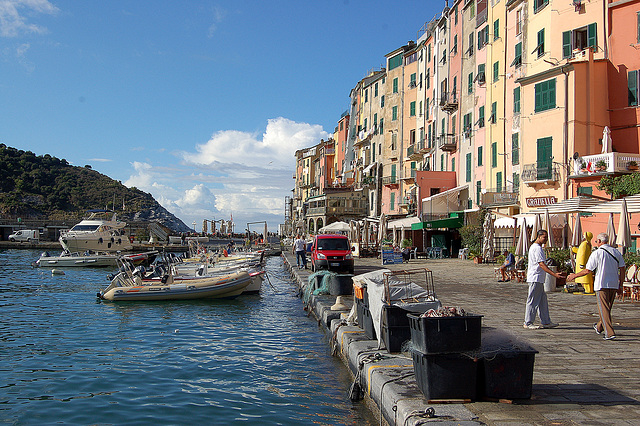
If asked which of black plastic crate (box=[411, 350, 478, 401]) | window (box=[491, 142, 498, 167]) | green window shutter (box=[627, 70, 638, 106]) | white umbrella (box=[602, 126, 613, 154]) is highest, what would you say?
green window shutter (box=[627, 70, 638, 106])

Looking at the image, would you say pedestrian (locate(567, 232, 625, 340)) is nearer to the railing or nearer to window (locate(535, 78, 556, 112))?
the railing

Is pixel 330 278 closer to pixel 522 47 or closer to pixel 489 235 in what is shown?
pixel 489 235

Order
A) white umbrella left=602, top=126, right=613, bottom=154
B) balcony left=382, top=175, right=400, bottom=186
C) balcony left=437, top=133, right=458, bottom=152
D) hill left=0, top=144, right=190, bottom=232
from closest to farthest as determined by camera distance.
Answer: white umbrella left=602, top=126, right=613, bottom=154, balcony left=437, top=133, right=458, bottom=152, balcony left=382, top=175, right=400, bottom=186, hill left=0, top=144, right=190, bottom=232

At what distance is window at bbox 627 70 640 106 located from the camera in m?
24.8

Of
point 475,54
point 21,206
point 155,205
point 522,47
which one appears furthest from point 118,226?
point 155,205

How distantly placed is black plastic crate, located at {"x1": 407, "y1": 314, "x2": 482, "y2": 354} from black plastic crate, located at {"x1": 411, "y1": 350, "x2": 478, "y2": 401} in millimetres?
86

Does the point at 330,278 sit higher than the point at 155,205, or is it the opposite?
the point at 155,205

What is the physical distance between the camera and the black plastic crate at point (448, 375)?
5770mm

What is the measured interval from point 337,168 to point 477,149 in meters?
52.3

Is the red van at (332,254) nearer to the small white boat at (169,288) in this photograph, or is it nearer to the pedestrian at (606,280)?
the small white boat at (169,288)

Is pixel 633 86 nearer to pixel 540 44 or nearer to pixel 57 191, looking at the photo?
pixel 540 44

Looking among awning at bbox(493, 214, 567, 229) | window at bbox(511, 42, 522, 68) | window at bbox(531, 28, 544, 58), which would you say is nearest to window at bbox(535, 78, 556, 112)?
window at bbox(531, 28, 544, 58)

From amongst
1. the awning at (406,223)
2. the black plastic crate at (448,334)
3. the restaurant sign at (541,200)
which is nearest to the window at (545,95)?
the restaurant sign at (541,200)

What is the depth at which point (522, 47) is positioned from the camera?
30641mm
